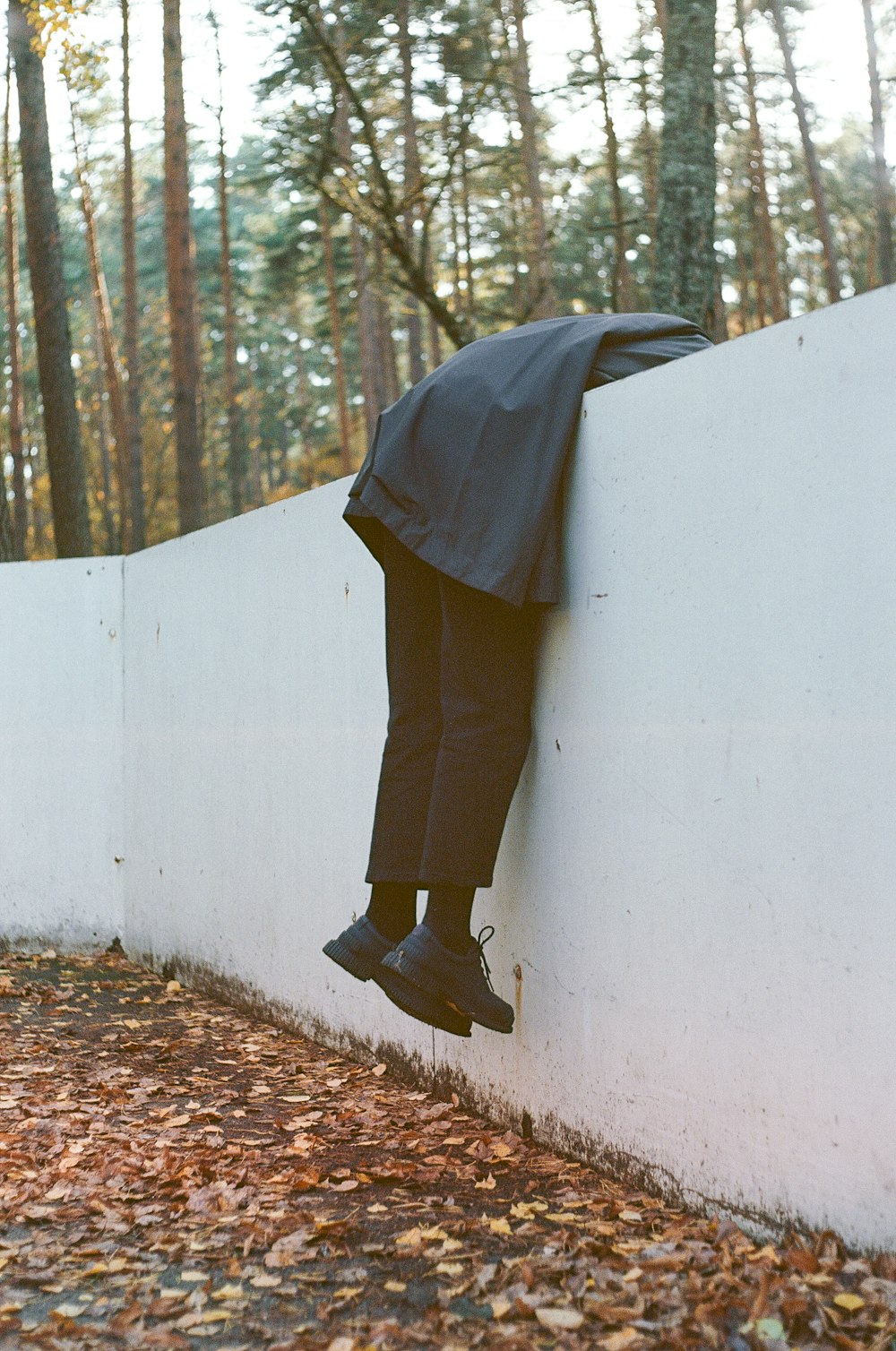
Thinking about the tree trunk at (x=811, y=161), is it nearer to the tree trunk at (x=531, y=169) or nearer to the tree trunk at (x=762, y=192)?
the tree trunk at (x=762, y=192)

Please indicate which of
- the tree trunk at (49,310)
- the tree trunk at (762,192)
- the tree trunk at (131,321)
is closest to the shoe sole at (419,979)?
the tree trunk at (49,310)

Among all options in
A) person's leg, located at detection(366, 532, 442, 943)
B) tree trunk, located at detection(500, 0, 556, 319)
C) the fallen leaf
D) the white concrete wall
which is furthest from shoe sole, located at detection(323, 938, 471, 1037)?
tree trunk, located at detection(500, 0, 556, 319)

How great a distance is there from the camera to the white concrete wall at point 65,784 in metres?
6.62

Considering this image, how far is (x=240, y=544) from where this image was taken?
17.4 feet

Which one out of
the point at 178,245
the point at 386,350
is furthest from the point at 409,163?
the point at 386,350

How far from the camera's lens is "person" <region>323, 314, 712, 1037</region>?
9.34 feet

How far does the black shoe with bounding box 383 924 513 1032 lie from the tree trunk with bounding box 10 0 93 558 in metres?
9.03

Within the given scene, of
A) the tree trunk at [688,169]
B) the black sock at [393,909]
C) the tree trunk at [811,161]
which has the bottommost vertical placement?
the black sock at [393,909]

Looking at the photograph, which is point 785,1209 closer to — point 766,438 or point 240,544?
point 766,438

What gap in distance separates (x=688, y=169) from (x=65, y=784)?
4317 mm

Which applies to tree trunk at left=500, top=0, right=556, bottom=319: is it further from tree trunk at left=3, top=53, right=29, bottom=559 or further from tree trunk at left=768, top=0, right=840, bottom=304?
tree trunk at left=3, top=53, right=29, bottom=559

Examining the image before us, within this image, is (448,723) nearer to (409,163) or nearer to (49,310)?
(49,310)

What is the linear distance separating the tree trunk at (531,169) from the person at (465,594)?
970 cm

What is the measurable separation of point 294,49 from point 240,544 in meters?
5.00
